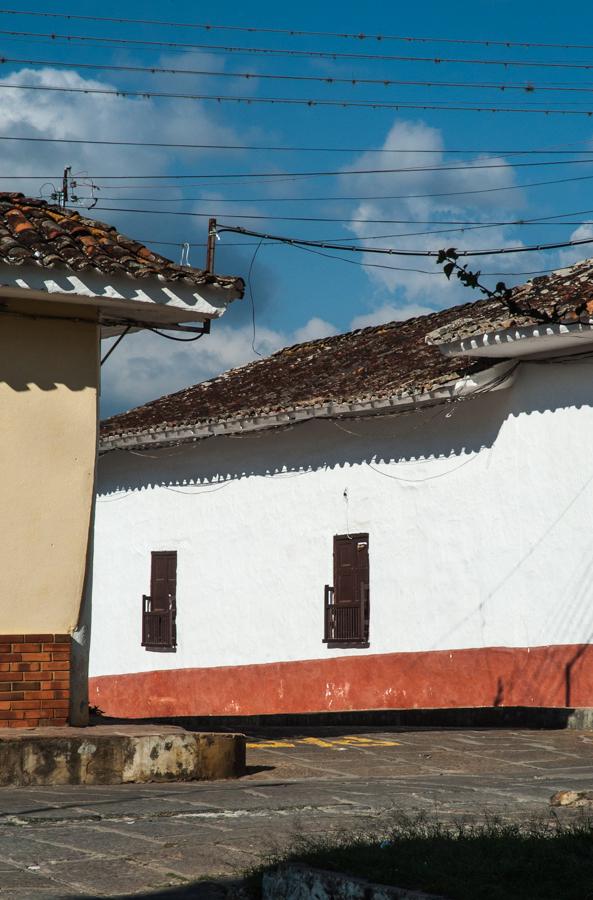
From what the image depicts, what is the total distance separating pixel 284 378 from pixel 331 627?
434 cm

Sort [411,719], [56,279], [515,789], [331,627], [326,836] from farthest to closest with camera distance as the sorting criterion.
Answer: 1. [331,627]
2. [411,719]
3. [56,279]
4. [515,789]
5. [326,836]

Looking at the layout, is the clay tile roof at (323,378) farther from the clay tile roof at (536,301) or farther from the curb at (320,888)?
the curb at (320,888)

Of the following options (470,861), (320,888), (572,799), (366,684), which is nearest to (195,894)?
(320,888)

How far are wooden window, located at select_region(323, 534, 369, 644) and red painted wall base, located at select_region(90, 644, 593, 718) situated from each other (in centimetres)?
33

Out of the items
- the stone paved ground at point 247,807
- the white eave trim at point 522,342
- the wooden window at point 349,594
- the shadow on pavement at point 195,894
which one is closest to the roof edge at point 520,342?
the white eave trim at point 522,342

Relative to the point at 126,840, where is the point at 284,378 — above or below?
above

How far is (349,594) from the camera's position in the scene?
1655 cm

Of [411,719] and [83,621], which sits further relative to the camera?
[411,719]

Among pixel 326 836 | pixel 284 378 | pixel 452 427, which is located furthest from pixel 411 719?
pixel 326 836

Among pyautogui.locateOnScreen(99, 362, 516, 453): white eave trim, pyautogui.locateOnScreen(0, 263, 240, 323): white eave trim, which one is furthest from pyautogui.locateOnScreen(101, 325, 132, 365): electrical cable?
pyautogui.locateOnScreen(99, 362, 516, 453): white eave trim

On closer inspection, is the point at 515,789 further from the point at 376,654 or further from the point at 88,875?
the point at 376,654

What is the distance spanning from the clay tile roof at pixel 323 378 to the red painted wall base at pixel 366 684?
122 inches

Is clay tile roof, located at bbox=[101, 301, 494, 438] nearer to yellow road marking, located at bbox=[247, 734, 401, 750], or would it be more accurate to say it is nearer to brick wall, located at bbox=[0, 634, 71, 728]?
yellow road marking, located at bbox=[247, 734, 401, 750]

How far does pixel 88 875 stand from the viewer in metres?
5.34
